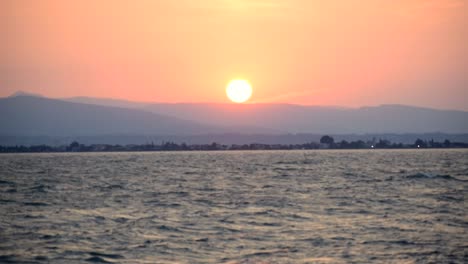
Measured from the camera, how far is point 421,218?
41219 mm

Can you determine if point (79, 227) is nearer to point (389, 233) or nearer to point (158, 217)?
point (158, 217)

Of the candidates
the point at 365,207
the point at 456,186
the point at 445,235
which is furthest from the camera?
the point at 456,186

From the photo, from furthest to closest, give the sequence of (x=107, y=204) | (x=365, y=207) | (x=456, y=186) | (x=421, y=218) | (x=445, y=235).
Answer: (x=456, y=186) → (x=107, y=204) → (x=365, y=207) → (x=421, y=218) → (x=445, y=235)

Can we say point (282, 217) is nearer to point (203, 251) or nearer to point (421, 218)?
point (421, 218)

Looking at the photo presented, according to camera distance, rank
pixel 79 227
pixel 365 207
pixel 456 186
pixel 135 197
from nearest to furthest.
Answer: pixel 79 227, pixel 365 207, pixel 135 197, pixel 456 186

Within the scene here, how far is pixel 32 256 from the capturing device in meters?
29.7

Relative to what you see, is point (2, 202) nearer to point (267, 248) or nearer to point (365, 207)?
point (365, 207)

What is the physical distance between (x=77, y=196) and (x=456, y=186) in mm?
30322

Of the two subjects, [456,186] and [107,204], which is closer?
[107,204]

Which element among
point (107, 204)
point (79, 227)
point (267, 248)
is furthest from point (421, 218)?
point (107, 204)

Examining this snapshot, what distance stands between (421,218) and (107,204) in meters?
19.7

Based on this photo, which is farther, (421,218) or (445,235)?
(421,218)

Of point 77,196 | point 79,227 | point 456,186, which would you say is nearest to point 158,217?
point 79,227

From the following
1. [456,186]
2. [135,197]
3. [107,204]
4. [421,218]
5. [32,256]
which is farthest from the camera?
[456,186]
